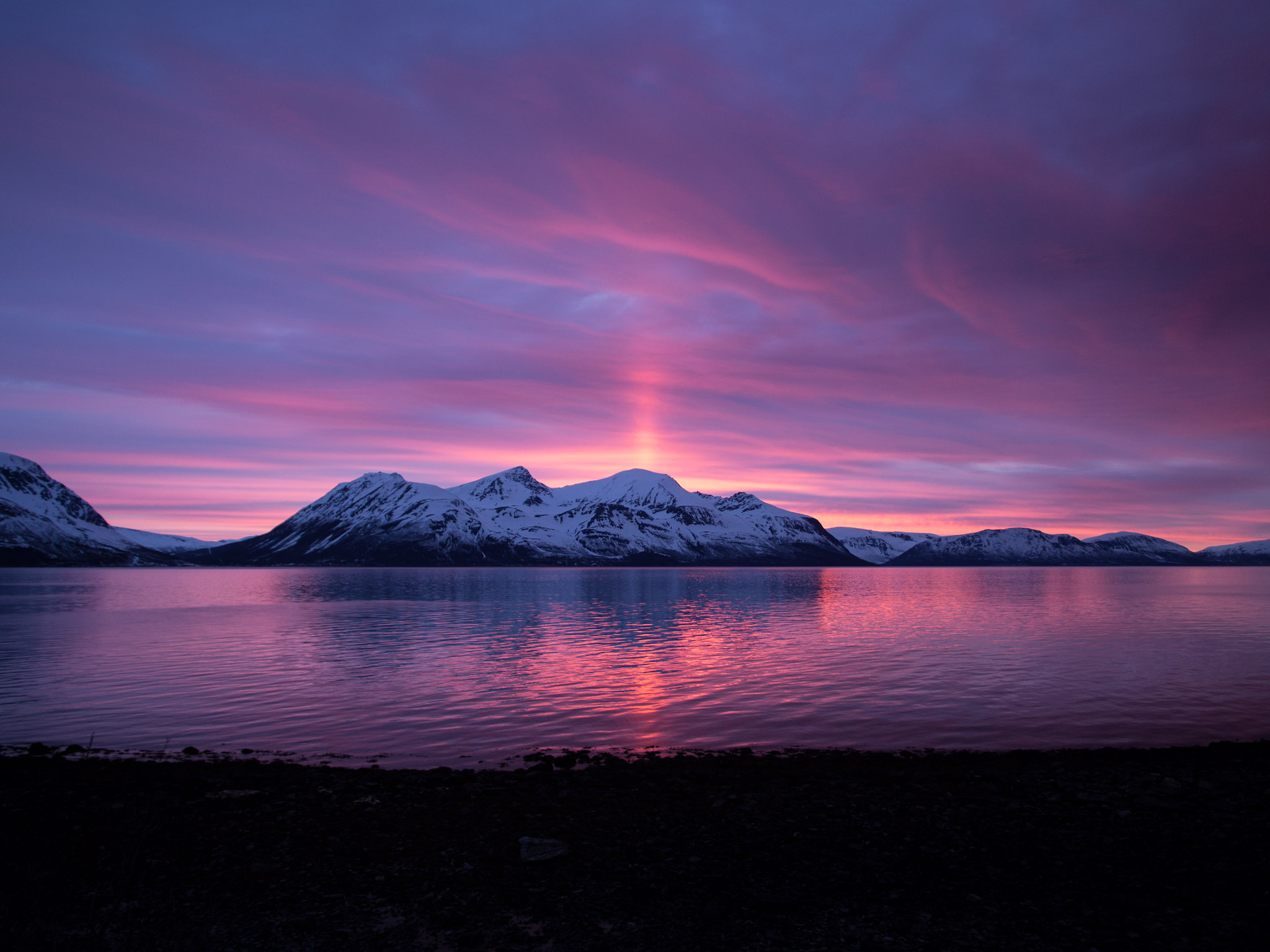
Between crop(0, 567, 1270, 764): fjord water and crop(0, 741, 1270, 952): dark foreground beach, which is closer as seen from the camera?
crop(0, 741, 1270, 952): dark foreground beach

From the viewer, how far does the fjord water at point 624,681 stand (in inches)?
1100

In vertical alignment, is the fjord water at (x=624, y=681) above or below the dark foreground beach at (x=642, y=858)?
below

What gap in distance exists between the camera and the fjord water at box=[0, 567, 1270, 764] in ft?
91.7

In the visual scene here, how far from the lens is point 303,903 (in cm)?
1221

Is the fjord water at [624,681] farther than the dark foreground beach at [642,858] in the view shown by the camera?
Yes

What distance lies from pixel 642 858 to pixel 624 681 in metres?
25.3

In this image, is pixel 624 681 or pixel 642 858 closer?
pixel 642 858

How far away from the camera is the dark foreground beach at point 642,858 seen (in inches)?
438

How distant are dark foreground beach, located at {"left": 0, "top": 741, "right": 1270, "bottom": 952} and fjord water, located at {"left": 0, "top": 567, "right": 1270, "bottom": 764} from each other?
6.07 metres

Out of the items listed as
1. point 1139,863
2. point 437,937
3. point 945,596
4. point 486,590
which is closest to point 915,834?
point 1139,863

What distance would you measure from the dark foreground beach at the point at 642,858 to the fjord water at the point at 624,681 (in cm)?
607

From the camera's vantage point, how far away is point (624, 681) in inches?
1549

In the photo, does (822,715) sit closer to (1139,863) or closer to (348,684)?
(1139,863)

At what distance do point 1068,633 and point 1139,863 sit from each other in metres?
59.1
